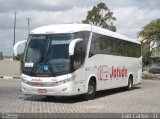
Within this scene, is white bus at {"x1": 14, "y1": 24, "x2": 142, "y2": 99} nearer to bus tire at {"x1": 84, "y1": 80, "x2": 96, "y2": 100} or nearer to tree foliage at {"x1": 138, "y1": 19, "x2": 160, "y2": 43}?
bus tire at {"x1": 84, "y1": 80, "x2": 96, "y2": 100}

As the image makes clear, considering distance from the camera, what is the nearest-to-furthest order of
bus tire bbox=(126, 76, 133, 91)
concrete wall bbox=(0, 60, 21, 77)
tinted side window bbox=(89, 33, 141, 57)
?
tinted side window bbox=(89, 33, 141, 57), bus tire bbox=(126, 76, 133, 91), concrete wall bbox=(0, 60, 21, 77)

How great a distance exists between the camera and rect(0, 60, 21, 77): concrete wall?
44.9 metres

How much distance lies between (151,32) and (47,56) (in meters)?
32.9

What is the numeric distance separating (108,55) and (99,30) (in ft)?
5.83

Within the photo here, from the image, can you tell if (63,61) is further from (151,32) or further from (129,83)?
(151,32)

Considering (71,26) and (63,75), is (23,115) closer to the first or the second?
(63,75)

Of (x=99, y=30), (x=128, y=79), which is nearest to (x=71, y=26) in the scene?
(x=99, y=30)

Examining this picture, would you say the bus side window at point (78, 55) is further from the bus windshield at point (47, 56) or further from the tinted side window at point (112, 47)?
the tinted side window at point (112, 47)

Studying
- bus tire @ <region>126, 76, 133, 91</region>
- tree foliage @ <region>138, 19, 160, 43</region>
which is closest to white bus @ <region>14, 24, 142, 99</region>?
bus tire @ <region>126, 76, 133, 91</region>

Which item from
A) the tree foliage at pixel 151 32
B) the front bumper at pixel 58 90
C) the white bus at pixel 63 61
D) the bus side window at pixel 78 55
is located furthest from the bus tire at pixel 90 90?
the tree foliage at pixel 151 32

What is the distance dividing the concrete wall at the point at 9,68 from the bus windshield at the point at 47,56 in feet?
89.5

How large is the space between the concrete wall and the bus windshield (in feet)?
89.5

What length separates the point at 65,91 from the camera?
17.4 meters

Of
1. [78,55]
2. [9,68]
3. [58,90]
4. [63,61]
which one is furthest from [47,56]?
[9,68]
